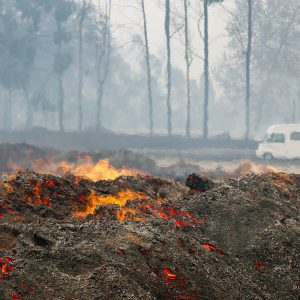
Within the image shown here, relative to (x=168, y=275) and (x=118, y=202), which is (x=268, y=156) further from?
(x=168, y=275)

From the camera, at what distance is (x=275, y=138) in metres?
35.2

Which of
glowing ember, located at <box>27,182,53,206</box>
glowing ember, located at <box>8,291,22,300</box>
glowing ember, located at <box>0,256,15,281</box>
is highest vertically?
glowing ember, located at <box>27,182,53,206</box>

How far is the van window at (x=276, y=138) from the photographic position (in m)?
35.0

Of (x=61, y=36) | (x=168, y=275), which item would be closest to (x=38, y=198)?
(x=168, y=275)

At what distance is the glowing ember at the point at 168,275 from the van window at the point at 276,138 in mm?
29057

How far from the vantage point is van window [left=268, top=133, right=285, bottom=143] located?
115 feet

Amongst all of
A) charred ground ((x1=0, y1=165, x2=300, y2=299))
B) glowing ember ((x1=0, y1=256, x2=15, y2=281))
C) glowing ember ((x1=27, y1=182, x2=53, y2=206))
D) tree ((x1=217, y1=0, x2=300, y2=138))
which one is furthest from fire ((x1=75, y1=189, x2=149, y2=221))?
tree ((x1=217, y1=0, x2=300, y2=138))

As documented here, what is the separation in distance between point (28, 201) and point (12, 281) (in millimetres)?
4092

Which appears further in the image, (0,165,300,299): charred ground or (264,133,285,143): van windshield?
(264,133,285,143): van windshield

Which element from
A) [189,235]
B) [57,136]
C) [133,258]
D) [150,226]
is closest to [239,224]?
[189,235]

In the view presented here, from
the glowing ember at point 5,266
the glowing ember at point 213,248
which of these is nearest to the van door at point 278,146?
the glowing ember at point 213,248

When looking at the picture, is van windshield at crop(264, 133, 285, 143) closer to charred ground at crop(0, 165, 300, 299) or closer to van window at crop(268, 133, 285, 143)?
van window at crop(268, 133, 285, 143)

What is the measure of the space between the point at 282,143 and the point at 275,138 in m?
0.59

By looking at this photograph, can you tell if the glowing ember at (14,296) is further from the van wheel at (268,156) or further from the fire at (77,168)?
the van wheel at (268,156)
